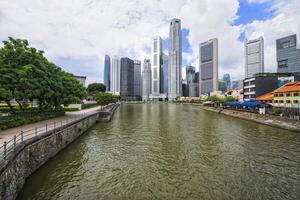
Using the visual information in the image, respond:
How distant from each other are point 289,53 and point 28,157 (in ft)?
741

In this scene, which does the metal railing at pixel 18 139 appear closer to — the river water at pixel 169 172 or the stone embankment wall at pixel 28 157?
the stone embankment wall at pixel 28 157

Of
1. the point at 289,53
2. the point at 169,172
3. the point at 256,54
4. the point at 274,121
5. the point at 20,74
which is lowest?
the point at 169,172

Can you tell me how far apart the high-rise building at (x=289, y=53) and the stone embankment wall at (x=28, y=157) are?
202 m

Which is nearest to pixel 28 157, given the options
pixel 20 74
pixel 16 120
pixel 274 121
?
pixel 16 120

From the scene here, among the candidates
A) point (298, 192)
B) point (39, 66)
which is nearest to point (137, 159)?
point (298, 192)

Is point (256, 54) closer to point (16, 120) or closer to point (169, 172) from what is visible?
point (169, 172)

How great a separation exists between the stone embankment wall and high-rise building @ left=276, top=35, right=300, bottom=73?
202m

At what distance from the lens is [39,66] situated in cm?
2205

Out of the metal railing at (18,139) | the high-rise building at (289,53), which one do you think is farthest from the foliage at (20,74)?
the high-rise building at (289,53)

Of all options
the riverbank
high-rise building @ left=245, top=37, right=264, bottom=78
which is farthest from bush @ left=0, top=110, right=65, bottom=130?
high-rise building @ left=245, top=37, right=264, bottom=78

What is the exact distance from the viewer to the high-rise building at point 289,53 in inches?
Result: 6156

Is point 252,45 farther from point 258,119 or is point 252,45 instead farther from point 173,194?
point 173,194

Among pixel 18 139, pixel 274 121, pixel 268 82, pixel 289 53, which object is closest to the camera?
pixel 18 139

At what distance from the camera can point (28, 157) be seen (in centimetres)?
1083
